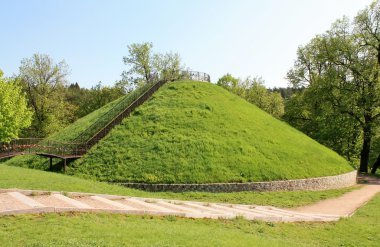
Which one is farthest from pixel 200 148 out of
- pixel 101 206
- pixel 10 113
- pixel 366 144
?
pixel 366 144

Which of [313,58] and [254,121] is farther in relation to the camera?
[313,58]

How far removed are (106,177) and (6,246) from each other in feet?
58.3

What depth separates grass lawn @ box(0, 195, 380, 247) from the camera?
7508 mm

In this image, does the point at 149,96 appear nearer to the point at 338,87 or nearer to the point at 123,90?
the point at 338,87

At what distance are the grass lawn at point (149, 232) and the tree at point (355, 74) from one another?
30.3 meters

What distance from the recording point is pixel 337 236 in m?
13.2

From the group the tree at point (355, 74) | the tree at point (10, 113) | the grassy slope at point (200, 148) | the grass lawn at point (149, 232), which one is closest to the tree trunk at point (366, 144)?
the tree at point (355, 74)

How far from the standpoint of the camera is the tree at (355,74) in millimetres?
40062

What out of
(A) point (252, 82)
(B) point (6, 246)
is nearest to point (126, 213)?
(B) point (6, 246)

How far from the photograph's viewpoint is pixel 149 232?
852 cm

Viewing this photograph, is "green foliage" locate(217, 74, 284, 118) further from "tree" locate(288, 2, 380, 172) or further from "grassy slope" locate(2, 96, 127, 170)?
"grassy slope" locate(2, 96, 127, 170)

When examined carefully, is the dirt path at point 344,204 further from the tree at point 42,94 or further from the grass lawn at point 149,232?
the tree at point 42,94

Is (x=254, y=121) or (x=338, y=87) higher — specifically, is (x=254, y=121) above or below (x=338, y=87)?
below

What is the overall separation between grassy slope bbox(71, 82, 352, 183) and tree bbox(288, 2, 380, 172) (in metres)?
9.42
